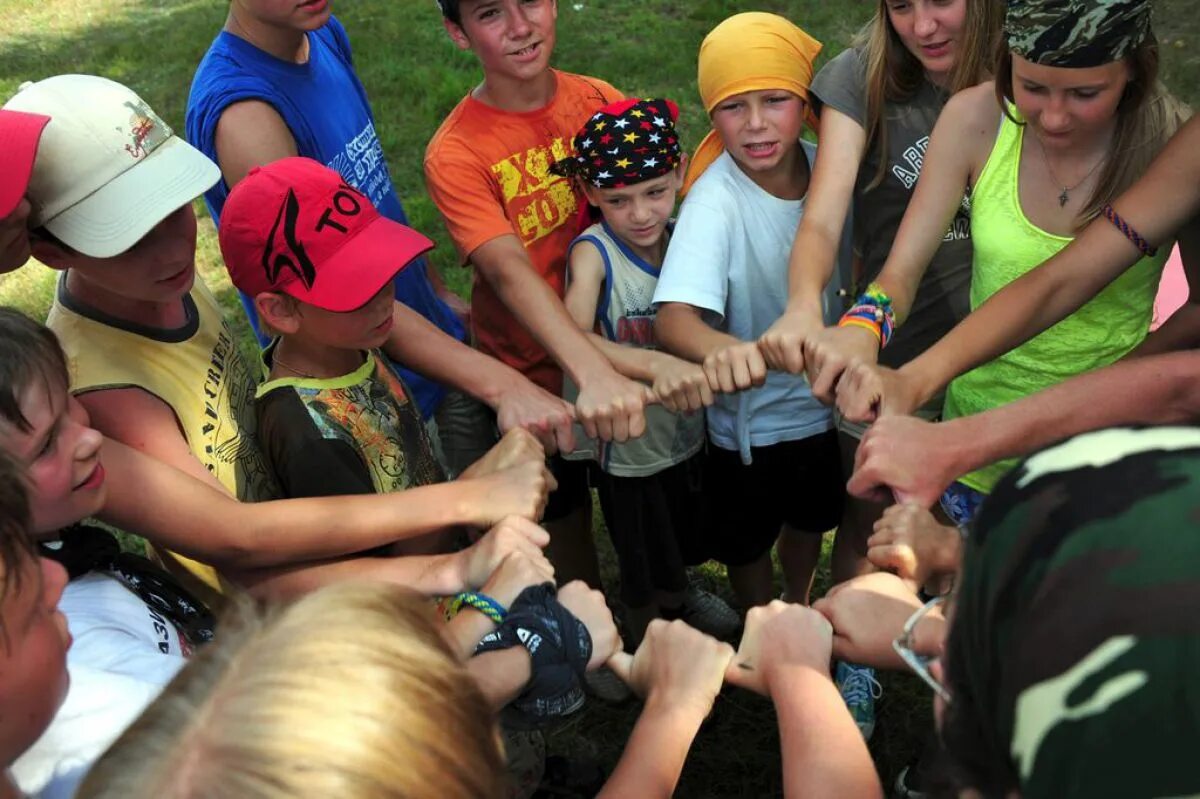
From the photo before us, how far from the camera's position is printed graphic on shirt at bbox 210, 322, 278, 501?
2.03 metres

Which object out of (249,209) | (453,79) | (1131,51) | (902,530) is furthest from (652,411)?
(453,79)

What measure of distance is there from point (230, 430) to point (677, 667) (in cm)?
104

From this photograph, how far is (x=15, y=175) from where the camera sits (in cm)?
183

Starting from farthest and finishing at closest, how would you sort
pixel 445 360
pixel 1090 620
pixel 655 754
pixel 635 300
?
1. pixel 635 300
2. pixel 445 360
3. pixel 655 754
4. pixel 1090 620

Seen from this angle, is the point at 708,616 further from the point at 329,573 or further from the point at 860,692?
the point at 329,573

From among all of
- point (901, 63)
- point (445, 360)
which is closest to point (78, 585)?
point (445, 360)

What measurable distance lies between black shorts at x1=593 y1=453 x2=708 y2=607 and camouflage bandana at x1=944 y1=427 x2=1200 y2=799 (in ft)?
6.30

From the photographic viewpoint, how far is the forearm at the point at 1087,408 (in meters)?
2.06

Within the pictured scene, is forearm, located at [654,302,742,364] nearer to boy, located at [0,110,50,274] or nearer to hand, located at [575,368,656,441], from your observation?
hand, located at [575,368,656,441]

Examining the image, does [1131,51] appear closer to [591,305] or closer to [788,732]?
[591,305]

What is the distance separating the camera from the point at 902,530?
74.7 inches

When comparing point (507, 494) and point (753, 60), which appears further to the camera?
point (753, 60)

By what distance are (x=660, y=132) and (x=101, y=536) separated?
5.60ft

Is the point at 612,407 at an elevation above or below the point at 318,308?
below
